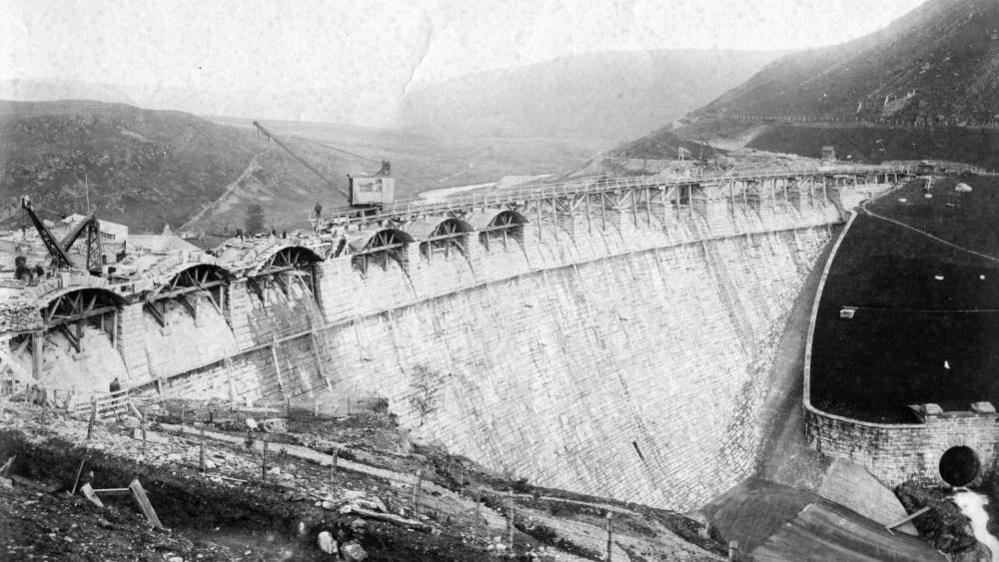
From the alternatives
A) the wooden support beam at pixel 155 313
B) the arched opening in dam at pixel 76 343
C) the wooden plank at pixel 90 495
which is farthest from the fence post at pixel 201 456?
the wooden support beam at pixel 155 313

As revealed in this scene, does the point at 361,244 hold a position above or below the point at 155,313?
above

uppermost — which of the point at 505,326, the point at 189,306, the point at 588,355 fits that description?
the point at 189,306

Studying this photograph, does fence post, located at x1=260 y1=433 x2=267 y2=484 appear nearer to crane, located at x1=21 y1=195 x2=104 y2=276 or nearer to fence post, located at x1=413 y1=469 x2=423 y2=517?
fence post, located at x1=413 y1=469 x2=423 y2=517

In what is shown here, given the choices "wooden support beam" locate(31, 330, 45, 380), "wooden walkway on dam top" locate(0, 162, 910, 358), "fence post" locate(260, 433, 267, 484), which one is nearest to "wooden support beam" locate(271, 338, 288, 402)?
"wooden walkway on dam top" locate(0, 162, 910, 358)

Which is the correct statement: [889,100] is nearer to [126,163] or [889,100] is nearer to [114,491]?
[126,163]

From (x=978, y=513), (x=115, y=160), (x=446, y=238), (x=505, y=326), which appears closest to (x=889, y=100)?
(x=978, y=513)

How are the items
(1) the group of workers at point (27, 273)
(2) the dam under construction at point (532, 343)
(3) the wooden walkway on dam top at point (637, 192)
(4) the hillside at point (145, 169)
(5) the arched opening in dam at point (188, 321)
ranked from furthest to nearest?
(4) the hillside at point (145, 169)
(3) the wooden walkway on dam top at point (637, 192)
(1) the group of workers at point (27, 273)
(5) the arched opening in dam at point (188, 321)
(2) the dam under construction at point (532, 343)

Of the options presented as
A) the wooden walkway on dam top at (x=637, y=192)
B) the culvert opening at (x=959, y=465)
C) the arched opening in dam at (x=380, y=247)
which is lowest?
the culvert opening at (x=959, y=465)

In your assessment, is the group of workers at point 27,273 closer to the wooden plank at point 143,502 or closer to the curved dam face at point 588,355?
the curved dam face at point 588,355
